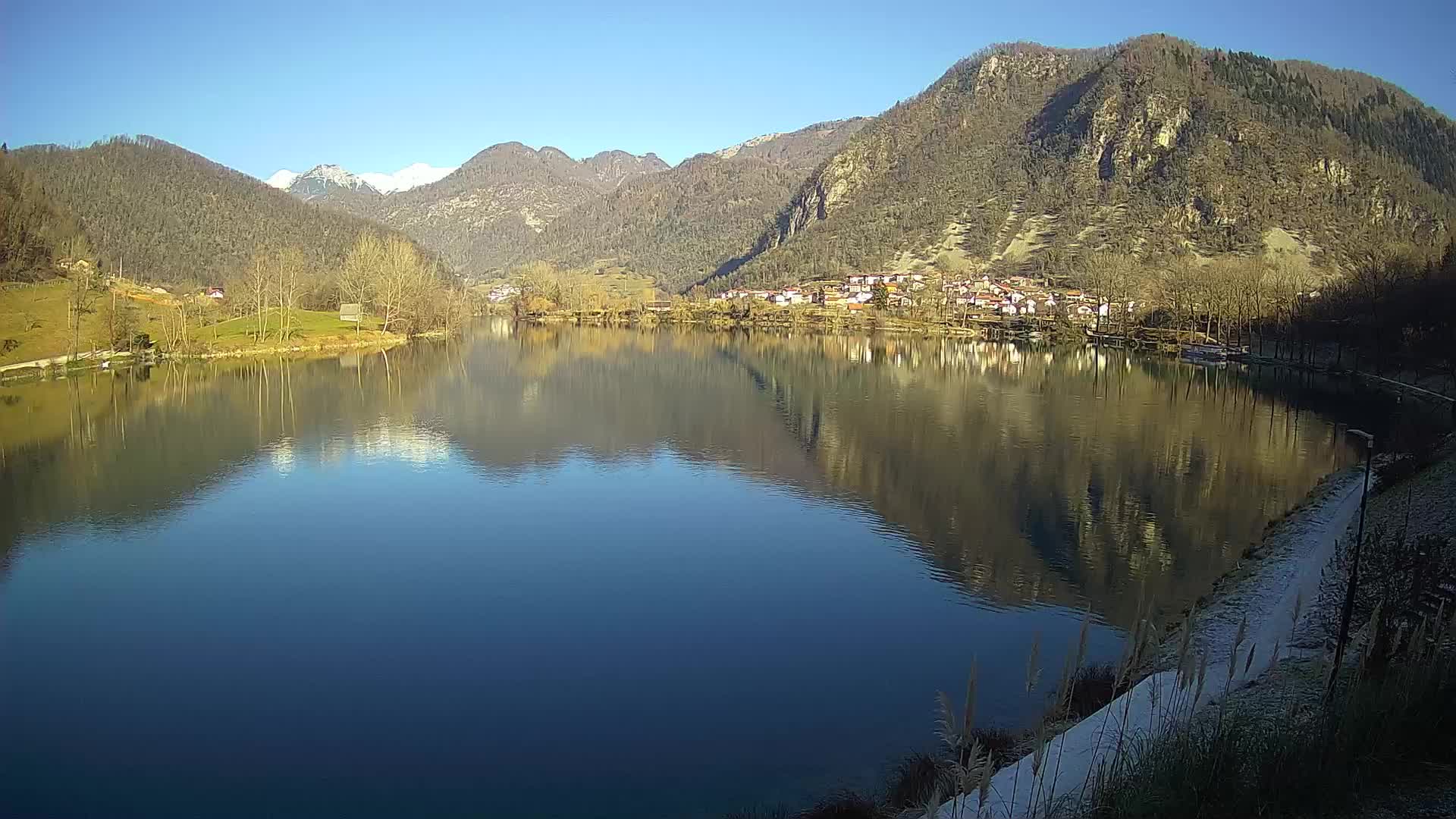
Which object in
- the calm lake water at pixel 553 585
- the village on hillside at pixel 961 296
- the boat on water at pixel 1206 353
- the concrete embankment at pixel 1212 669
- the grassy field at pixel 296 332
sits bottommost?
the calm lake water at pixel 553 585

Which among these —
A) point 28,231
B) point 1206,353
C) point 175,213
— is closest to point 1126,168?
point 1206,353

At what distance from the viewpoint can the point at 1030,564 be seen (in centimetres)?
1650

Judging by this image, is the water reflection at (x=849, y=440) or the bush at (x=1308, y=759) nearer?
the bush at (x=1308, y=759)

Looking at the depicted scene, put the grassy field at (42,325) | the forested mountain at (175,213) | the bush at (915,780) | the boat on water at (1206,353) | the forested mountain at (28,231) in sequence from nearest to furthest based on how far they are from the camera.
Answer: the bush at (915,780) < the grassy field at (42,325) < the forested mountain at (28,231) < the boat on water at (1206,353) < the forested mountain at (175,213)

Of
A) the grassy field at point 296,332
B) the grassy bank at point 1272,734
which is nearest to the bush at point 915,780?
the grassy bank at point 1272,734

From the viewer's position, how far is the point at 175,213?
121 m

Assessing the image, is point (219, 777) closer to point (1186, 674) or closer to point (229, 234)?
point (1186, 674)

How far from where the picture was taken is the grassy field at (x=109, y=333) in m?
45.9

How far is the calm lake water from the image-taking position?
9.40 metres

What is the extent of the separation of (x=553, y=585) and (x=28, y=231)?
61.9 meters

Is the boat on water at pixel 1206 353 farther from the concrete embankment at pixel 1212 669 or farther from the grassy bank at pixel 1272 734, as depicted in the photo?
the grassy bank at pixel 1272 734

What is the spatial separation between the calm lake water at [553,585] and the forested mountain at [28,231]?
27.1 meters

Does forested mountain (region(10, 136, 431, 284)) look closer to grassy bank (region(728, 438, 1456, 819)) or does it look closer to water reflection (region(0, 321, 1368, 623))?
water reflection (region(0, 321, 1368, 623))

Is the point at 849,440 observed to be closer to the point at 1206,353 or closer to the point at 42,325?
the point at 1206,353
